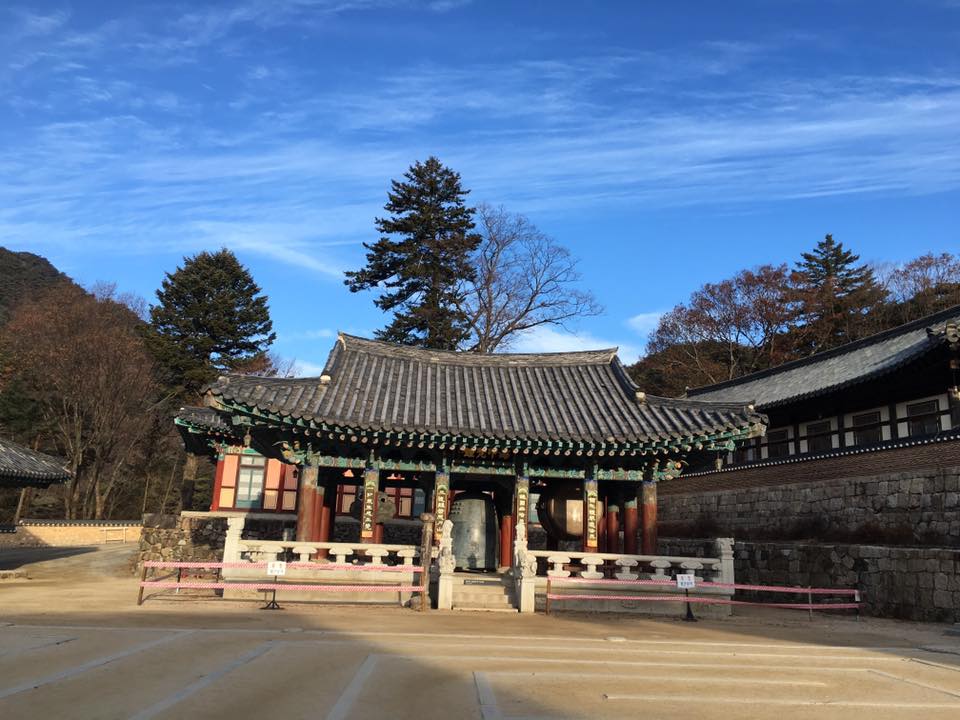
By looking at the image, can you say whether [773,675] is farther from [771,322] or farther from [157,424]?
[157,424]

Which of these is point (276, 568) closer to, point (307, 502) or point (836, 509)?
point (307, 502)

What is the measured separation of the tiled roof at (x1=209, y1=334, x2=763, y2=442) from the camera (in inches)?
606

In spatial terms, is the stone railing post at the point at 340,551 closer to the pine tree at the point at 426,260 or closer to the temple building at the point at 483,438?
the temple building at the point at 483,438

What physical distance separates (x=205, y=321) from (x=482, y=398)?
36152 mm

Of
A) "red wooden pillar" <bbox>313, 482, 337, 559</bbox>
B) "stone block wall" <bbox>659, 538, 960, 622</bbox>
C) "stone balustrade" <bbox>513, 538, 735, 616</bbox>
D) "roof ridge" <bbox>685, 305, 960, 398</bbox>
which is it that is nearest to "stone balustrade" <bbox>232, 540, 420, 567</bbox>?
"red wooden pillar" <bbox>313, 482, 337, 559</bbox>

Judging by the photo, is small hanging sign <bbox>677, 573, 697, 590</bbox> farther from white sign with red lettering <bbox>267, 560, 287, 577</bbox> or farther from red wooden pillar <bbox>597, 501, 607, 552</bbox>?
white sign with red lettering <bbox>267, 560, 287, 577</bbox>

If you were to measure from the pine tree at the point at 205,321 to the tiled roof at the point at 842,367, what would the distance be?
3385cm

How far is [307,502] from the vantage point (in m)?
15.8

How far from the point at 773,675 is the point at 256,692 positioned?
625 cm

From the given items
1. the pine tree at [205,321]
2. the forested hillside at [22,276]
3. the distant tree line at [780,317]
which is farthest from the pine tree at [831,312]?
the forested hillside at [22,276]

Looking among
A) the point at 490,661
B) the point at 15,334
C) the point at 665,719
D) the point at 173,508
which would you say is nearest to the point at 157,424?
the point at 173,508

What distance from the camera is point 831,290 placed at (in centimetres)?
4600

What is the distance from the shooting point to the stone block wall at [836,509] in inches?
724

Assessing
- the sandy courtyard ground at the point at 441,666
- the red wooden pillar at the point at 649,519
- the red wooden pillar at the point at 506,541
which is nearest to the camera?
the sandy courtyard ground at the point at 441,666
